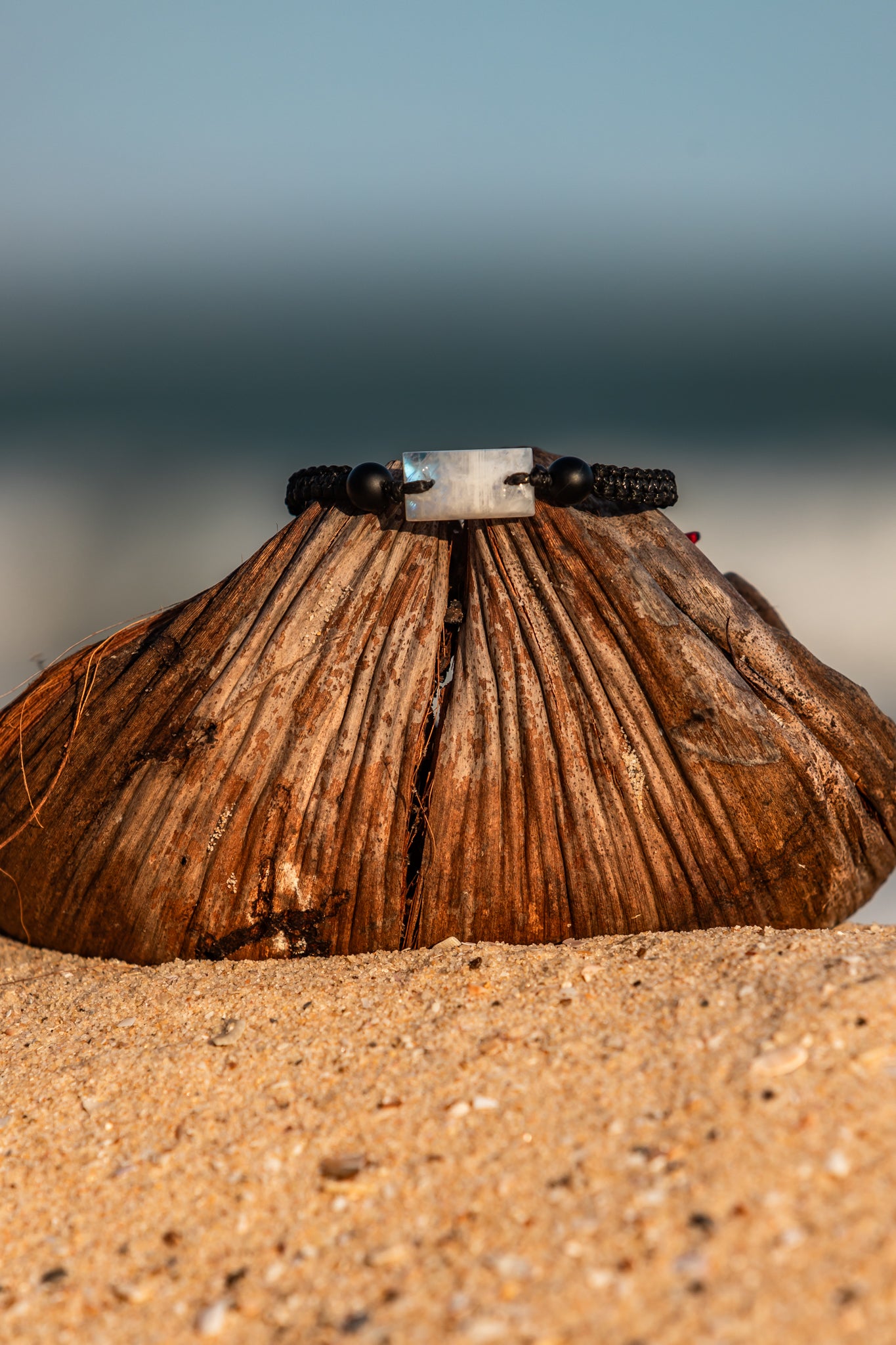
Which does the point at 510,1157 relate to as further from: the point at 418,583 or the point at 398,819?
the point at 418,583

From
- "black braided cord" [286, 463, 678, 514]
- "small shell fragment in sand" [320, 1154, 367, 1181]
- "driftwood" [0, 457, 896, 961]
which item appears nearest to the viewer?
"small shell fragment in sand" [320, 1154, 367, 1181]

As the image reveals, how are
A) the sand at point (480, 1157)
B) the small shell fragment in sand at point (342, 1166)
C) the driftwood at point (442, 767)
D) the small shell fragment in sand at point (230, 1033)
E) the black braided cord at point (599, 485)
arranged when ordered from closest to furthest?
the sand at point (480, 1157), the small shell fragment in sand at point (342, 1166), the small shell fragment in sand at point (230, 1033), the driftwood at point (442, 767), the black braided cord at point (599, 485)

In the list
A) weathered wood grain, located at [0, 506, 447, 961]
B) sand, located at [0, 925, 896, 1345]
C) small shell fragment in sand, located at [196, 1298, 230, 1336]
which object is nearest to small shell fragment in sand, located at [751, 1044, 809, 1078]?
sand, located at [0, 925, 896, 1345]

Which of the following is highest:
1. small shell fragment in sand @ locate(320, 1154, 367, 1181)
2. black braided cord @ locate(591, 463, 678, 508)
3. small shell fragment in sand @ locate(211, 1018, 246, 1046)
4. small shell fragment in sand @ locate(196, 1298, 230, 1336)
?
black braided cord @ locate(591, 463, 678, 508)

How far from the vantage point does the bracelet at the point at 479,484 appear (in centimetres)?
106

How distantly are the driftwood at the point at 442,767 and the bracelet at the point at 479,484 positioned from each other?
4 cm

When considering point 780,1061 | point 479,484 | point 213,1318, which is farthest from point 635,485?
point 213,1318

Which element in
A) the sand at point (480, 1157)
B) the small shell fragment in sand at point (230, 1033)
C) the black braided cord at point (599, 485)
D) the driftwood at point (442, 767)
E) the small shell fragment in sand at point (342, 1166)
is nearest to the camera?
the sand at point (480, 1157)

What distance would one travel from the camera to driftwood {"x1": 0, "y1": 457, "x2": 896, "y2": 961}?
100 cm

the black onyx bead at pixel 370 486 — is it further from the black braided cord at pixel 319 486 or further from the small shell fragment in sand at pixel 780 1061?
the small shell fragment in sand at pixel 780 1061

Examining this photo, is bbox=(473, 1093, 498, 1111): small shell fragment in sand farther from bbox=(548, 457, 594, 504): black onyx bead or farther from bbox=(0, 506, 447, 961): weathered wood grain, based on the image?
bbox=(548, 457, 594, 504): black onyx bead

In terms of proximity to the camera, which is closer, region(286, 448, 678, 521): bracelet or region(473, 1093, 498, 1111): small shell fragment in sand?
region(473, 1093, 498, 1111): small shell fragment in sand

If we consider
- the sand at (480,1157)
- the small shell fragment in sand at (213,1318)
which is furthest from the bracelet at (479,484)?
the small shell fragment in sand at (213,1318)

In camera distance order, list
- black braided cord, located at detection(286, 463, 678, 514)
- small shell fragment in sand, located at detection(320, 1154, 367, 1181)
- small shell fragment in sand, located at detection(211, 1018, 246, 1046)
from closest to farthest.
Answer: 1. small shell fragment in sand, located at detection(320, 1154, 367, 1181)
2. small shell fragment in sand, located at detection(211, 1018, 246, 1046)
3. black braided cord, located at detection(286, 463, 678, 514)
